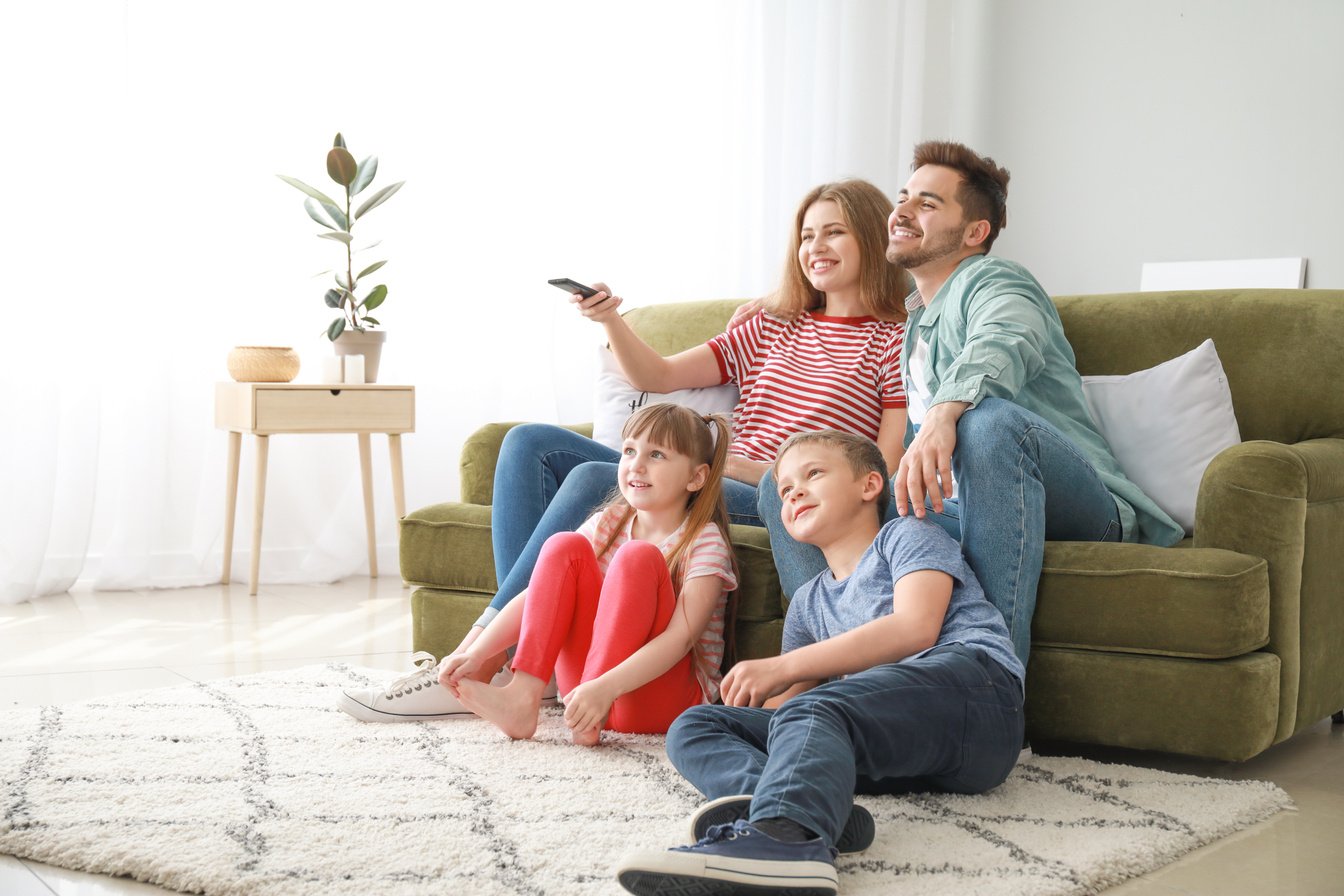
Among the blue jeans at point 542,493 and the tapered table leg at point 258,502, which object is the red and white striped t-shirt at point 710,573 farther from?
the tapered table leg at point 258,502

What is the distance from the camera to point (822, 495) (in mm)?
1747

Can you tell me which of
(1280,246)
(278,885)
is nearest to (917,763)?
(278,885)

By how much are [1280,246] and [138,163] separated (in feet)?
10.8

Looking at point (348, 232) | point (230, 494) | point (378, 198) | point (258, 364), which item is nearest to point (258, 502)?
point (230, 494)

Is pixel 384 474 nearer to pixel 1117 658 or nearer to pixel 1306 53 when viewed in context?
pixel 1117 658

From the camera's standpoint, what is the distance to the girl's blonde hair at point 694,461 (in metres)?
1.95

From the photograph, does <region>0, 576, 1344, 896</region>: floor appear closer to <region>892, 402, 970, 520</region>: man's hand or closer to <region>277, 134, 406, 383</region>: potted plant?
<region>892, 402, 970, 520</region>: man's hand

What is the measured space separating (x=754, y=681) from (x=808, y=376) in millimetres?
848

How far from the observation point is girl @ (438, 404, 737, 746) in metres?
1.80

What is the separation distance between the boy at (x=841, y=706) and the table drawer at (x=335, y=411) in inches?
74.5

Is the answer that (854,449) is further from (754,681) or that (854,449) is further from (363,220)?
(363,220)

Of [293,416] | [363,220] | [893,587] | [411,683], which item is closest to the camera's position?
[893,587]

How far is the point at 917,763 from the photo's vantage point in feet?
4.71

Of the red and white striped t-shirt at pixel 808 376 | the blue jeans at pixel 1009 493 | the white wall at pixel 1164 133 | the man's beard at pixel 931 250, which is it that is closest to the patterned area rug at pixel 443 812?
the blue jeans at pixel 1009 493
